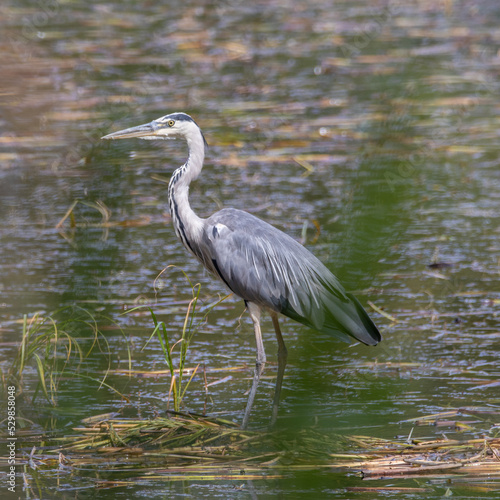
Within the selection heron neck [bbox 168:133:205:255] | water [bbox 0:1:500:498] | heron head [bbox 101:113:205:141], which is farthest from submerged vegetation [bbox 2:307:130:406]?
heron head [bbox 101:113:205:141]

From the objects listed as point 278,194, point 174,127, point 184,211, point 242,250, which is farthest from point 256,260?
point 278,194

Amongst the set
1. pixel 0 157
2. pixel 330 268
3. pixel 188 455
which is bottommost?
pixel 188 455

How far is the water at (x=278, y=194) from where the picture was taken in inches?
39.6

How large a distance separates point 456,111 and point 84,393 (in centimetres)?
857

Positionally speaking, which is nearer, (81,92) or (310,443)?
(310,443)

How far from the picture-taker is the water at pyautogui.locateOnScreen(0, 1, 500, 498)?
1005 millimetres

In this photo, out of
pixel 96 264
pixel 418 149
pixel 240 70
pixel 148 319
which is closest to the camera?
pixel 96 264

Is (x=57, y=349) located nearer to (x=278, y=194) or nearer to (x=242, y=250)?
(x=242, y=250)

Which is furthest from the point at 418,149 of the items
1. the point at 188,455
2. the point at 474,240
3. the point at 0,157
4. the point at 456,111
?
the point at 456,111

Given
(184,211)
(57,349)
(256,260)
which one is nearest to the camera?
(57,349)

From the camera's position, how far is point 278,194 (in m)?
7.71

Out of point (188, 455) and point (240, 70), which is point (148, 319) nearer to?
point (188, 455)

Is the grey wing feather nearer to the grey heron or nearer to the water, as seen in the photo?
the grey heron

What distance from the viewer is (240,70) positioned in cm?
1160
